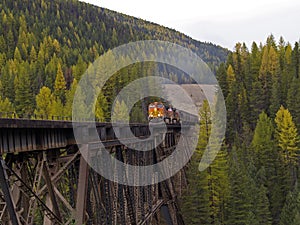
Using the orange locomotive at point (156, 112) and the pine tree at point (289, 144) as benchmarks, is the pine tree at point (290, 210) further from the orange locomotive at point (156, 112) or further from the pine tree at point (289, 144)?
the orange locomotive at point (156, 112)

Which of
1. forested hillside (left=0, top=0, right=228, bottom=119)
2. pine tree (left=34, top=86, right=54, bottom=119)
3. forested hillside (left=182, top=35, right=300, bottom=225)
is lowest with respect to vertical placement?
forested hillside (left=182, top=35, right=300, bottom=225)

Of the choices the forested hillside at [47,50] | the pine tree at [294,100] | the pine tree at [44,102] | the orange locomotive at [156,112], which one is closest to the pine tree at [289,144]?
the pine tree at [294,100]

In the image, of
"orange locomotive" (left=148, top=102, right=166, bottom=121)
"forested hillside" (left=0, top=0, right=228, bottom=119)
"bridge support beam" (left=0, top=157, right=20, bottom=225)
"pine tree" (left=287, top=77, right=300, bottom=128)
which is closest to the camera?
"bridge support beam" (left=0, top=157, right=20, bottom=225)

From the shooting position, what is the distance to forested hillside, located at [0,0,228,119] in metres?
70.8

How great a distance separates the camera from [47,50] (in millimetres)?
123375

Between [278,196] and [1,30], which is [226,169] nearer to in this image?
[278,196]

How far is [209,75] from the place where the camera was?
621 feet

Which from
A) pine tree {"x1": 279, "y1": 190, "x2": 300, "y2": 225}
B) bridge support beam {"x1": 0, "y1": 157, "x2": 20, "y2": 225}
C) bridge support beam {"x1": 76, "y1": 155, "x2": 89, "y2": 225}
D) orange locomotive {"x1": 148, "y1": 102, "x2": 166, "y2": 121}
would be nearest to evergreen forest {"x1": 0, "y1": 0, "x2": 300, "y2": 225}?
pine tree {"x1": 279, "y1": 190, "x2": 300, "y2": 225}

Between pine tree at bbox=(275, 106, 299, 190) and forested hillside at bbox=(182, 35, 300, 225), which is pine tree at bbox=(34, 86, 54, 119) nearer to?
forested hillside at bbox=(182, 35, 300, 225)

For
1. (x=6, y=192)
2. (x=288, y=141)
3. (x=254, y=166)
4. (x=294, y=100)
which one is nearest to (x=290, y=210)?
(x=254, y=166)

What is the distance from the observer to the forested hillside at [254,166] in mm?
36844

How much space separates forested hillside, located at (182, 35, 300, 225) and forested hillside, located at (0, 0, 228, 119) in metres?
23.4

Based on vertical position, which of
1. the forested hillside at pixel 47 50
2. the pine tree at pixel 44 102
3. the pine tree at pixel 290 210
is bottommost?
the pine tree at pixel 290 210

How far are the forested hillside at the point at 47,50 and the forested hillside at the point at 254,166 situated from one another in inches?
922
